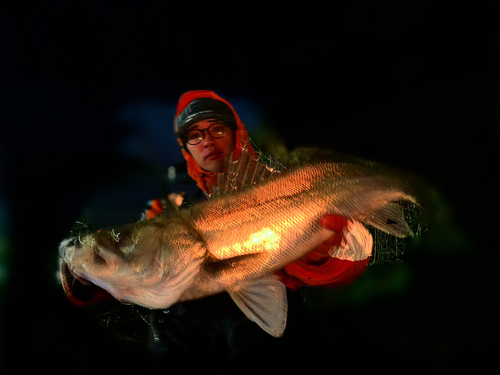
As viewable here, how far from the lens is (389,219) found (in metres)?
0.82

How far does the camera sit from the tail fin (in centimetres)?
82

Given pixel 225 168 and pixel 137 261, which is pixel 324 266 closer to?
pixel 225 168

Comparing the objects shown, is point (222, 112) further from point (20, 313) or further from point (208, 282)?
point (20, 313)

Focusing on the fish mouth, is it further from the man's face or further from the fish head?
the man's face

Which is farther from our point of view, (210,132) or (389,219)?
(210,132)

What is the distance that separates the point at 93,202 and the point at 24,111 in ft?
2.19

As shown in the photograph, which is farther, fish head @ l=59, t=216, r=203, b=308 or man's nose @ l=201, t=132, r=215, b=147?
man's nose @ l=201, t=132, r=215, b=147

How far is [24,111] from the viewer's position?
135cm

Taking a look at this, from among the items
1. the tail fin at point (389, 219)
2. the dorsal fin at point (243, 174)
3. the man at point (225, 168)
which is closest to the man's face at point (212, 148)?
the man at point (225, 168)

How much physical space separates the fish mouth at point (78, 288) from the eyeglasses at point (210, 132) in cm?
56

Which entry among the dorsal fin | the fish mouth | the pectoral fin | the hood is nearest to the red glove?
the pectoral fin

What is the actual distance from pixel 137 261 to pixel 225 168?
35cm

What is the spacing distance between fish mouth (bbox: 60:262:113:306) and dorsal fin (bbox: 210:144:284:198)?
402mm

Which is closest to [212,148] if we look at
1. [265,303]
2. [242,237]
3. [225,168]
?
[225,168]
